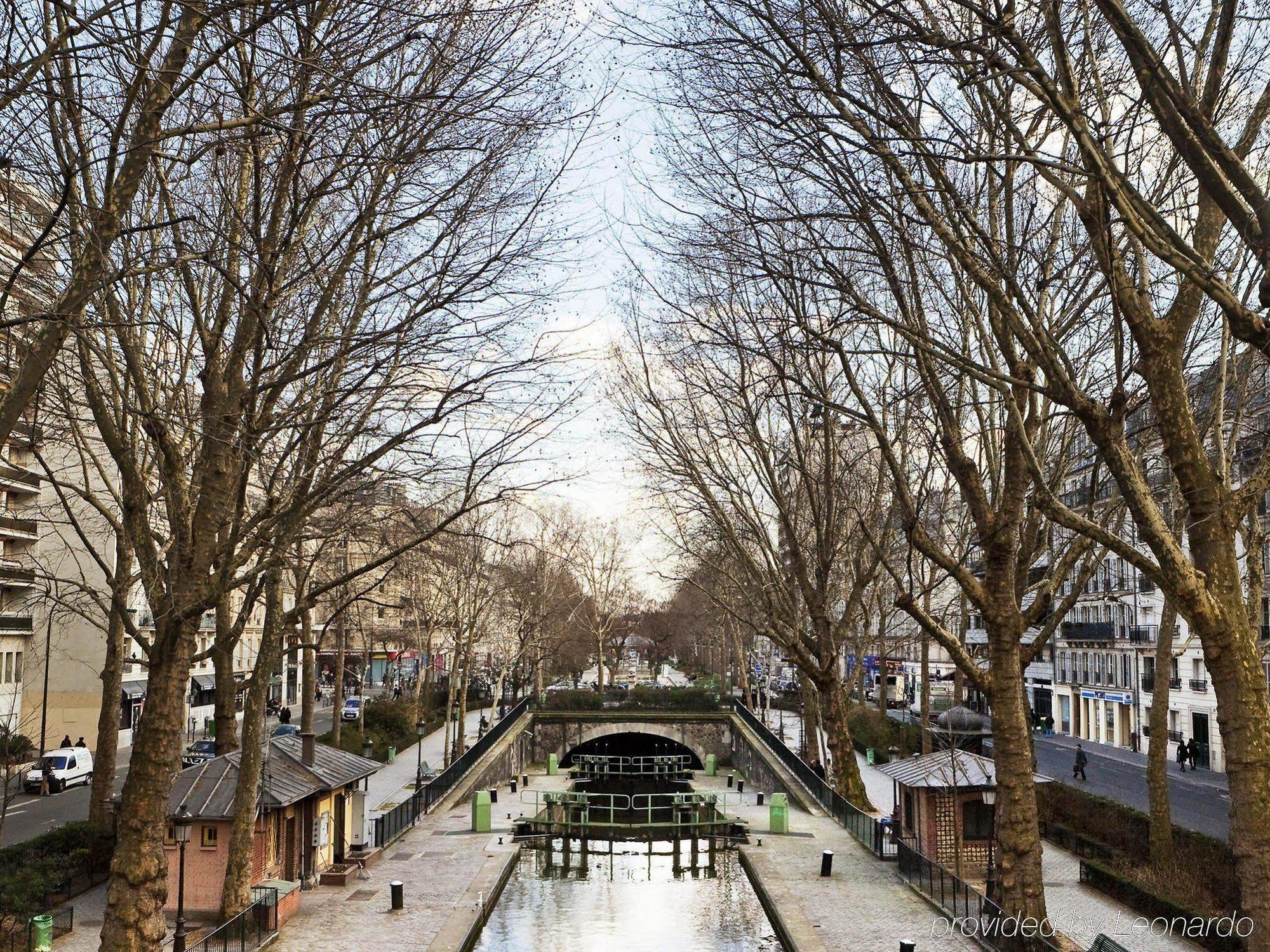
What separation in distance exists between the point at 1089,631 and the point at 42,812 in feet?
176

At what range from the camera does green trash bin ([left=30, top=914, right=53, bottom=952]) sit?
688 inches

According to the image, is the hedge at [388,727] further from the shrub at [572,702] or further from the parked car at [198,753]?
the shrub at [572,702]

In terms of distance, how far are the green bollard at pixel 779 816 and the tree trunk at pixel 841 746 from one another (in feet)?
5.66

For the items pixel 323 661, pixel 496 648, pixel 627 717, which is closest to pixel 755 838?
pixel 627 717

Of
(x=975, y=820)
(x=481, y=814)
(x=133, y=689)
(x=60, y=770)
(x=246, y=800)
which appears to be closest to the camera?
(x=246, y=800)

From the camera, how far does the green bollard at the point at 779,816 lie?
→ 31703 mm

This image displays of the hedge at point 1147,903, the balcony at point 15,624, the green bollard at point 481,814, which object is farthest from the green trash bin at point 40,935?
A: the balcony at point 15,624

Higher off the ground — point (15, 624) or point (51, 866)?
point (15, 624)

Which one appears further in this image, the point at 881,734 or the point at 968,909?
the point at 881,734

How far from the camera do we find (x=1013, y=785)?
16.6m

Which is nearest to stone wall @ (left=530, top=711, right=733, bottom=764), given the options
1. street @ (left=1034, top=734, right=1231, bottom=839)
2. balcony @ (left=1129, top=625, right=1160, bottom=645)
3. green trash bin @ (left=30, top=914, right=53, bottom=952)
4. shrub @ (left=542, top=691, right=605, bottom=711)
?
shrub @ (left=542, top=691, right=605, bottom=711)

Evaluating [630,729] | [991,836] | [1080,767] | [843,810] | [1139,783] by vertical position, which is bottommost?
[1139,783]

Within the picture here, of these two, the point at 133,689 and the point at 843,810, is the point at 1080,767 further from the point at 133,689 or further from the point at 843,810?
the point at 133,689

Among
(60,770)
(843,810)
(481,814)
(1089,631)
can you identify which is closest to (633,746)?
(1089,631)
